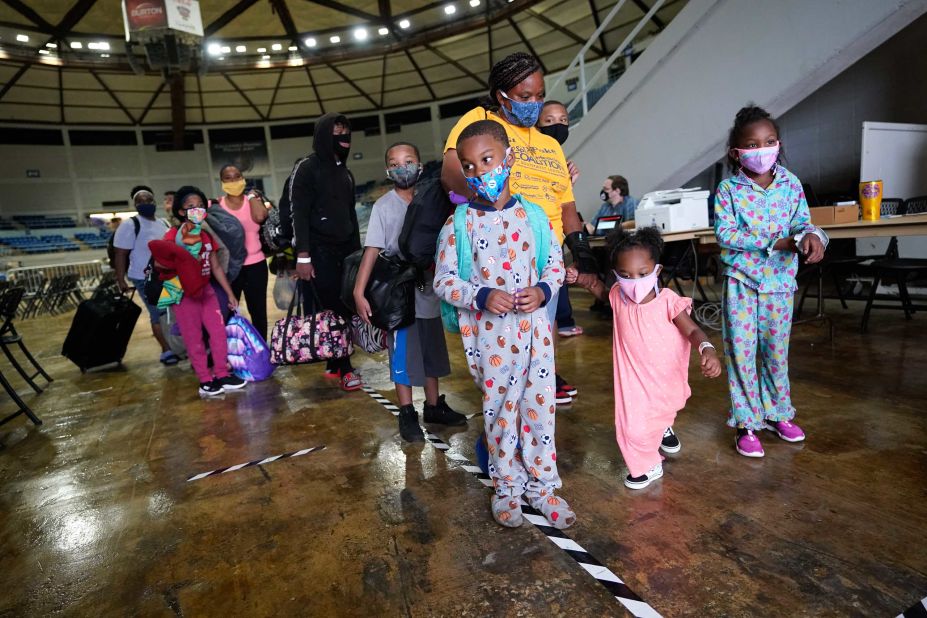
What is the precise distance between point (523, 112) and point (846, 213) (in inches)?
88.7

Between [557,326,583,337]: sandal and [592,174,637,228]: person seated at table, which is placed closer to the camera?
[557,326,583,337]: sandal

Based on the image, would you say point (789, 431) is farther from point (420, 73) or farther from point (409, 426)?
point (420, 73)

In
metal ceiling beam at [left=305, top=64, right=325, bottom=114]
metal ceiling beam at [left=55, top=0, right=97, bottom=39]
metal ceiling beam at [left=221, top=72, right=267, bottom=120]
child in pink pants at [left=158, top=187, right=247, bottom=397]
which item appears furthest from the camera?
metal ceiling beam at [left=305, top=64, right=325, bottom=114]

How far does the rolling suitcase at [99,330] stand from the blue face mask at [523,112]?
462 cm

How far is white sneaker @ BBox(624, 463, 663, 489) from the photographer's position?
2000mm

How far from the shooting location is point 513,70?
6.65 ft

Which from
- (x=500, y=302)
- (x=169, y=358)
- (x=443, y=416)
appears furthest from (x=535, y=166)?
(x=169, y=358)

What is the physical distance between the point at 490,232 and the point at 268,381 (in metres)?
3.00

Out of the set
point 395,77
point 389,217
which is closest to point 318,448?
point 389,217

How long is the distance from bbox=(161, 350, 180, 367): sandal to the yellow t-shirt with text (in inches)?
164

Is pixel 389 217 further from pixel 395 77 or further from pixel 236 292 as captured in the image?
pixel 395 77

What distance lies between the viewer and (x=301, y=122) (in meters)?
23.3

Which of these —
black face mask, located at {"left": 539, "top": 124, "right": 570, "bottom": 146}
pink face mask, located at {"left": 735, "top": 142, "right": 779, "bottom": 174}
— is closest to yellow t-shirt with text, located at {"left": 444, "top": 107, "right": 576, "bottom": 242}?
black face mask, located at {"left": 539, "top": 124, "right": 570, "bottom": 146}

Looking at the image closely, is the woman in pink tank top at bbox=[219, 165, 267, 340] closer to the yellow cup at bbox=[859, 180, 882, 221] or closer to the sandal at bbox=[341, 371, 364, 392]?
the sandal at bbox=[341, 371, 364, 392]
